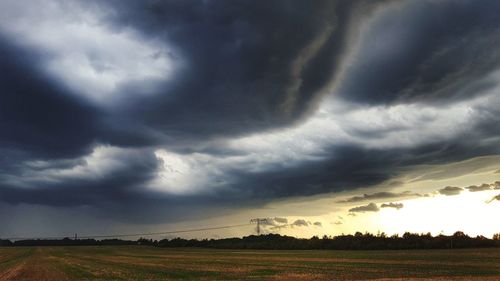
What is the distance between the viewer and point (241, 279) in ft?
150

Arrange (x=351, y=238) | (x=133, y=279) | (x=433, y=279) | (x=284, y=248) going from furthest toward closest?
(x=284, y=248)
(x=351, y=238)
(x=133, y=279)
(x=433, y=279)

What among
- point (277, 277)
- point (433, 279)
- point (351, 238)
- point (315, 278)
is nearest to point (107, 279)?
point (277, 277)

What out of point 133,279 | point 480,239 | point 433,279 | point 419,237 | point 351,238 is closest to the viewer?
point 433,279

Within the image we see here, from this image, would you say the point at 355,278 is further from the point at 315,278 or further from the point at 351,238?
the point at 351,238

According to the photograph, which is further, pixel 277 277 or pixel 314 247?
pixel 314 247

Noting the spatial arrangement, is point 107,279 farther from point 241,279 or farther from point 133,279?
point 241,279

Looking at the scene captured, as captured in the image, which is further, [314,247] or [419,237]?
[314,247]

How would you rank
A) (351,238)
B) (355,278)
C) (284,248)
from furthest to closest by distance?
(284,248), (351,238), (355,278)

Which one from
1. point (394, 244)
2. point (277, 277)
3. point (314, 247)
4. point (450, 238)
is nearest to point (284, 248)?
point (314, 247)

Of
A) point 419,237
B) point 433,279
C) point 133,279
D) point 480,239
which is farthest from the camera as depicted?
point 419,237

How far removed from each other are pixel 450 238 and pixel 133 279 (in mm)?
101444

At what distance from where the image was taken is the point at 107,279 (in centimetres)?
4888

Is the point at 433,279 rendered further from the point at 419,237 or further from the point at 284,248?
the point at 284,248

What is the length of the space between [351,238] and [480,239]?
1596 inches
